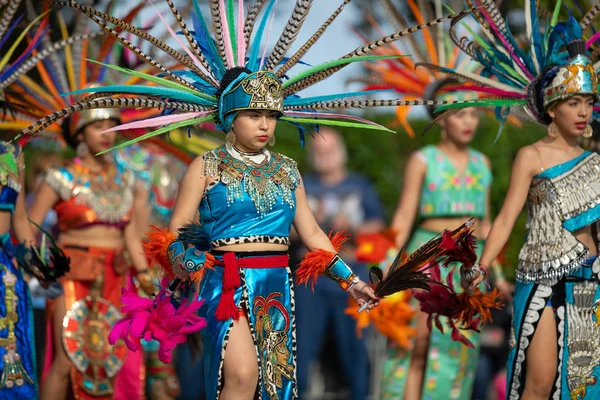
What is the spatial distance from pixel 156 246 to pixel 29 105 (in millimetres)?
2509

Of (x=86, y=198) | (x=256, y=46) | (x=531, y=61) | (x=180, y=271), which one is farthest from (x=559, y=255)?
(x=86, y=198)

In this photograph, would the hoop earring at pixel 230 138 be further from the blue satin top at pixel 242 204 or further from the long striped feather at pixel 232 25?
the long striped feather at pixel 232 25

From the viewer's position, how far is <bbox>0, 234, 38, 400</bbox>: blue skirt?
6945 millimetres

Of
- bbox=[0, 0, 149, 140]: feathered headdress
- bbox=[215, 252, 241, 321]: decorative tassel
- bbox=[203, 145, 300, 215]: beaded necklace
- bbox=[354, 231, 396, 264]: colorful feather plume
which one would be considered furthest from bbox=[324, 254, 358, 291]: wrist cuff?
bbox=[0, 0, 149, 140]: feathered headdress

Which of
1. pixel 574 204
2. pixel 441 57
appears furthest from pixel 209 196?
pixel 441 57

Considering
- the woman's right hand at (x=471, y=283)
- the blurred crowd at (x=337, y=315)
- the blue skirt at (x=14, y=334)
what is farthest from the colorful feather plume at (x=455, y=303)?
the blurred crowd at (x=337, y=315)

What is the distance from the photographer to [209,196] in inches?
239

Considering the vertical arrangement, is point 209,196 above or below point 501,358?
above

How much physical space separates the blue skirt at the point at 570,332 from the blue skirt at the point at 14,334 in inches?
111

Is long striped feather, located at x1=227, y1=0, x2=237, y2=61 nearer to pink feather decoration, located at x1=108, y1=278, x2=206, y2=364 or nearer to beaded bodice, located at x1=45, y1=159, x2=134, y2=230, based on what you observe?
pink feather decoration, located at x1=108, y1=278, x2=206, y2=364

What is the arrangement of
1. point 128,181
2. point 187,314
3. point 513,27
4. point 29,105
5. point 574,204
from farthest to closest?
point 513,27 < point 128,181 < point 29,105 < point 574,204 < point 187,314

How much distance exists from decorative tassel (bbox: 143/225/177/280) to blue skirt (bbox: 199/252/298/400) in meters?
0.26

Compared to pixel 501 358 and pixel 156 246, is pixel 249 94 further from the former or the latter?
pixel 501 358

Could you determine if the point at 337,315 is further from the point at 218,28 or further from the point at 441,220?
the point at 218,28
